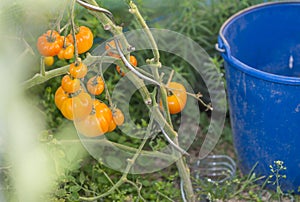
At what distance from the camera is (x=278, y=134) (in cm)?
179

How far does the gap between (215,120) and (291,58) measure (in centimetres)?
42

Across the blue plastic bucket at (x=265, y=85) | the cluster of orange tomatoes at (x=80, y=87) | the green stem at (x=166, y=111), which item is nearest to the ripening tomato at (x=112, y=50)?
the cluster of orange tomatoes at (x=80, y=87)

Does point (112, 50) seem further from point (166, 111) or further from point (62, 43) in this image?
point (166, 111)

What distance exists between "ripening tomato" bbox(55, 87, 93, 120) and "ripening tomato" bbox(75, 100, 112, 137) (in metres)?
0.02

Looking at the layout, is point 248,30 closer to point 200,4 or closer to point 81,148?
point 200,4

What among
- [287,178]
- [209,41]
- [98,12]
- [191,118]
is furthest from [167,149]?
[98,12]

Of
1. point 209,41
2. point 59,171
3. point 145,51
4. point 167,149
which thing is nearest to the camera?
point 59,171

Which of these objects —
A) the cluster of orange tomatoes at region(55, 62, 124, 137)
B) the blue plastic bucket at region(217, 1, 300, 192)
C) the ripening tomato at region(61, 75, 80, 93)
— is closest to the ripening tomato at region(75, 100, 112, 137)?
the cluster of orange tomatoes at region(55, 62, 124, 137)

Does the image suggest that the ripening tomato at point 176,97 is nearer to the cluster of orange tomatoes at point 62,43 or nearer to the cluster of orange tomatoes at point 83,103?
the cluster of orange tomatoes at point 83,103

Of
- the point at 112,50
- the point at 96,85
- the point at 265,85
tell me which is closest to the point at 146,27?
the point at 112,50

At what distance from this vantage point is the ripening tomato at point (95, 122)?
148cm

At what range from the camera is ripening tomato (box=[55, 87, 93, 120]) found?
1.44m

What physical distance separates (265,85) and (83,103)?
2.04 ft

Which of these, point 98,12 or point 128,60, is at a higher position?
point 98,12
